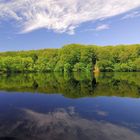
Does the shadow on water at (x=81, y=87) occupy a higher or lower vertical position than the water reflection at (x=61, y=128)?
lower

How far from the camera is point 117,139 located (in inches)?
451

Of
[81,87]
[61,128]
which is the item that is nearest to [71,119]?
[61,128]

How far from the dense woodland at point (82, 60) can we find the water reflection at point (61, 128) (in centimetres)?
8433

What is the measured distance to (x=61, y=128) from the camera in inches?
534

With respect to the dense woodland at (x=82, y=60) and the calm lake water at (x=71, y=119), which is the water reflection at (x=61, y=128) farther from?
the dense woodland at (x=82, y=60)

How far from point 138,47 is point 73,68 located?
29.2 meters

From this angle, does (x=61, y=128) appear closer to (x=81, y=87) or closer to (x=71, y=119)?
(x=71, y=119)

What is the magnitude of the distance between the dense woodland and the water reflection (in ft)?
→ 277

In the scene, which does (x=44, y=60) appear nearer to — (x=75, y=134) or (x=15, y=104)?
(x=15, y=104)

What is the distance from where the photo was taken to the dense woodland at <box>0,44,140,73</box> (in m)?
101

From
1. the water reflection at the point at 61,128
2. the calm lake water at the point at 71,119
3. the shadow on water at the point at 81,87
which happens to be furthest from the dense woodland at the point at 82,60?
the water reflection at the point at 61,128

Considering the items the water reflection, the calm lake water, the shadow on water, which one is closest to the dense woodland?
the shadow on water

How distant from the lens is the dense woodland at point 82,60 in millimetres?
101438

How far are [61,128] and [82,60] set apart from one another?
95.1 meters
